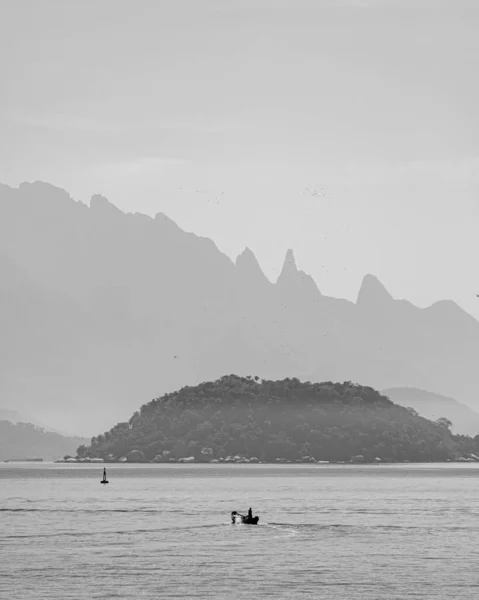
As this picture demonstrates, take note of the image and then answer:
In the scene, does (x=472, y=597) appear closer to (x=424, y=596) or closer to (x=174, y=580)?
(x=424, y=596)

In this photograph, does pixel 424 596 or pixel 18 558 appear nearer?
pixel 424 596

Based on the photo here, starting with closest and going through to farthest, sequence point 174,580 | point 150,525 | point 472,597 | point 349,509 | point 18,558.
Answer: point 472,597 → point 174,580 → point 18,558 → point 150,525 → point 349,509

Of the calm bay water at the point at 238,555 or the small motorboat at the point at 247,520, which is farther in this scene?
the small motorboat at the point at 247,520

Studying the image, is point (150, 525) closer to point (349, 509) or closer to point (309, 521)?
point (309, 521)

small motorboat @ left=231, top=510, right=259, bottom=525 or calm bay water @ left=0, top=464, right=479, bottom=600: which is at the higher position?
small motorboat @ left=231, top=510, right=259, bottom=525

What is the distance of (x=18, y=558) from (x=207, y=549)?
771 inches

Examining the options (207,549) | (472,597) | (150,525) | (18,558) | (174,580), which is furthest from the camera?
(150,525)

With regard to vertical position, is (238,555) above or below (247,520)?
below

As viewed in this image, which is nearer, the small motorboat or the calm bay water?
the calm bay water

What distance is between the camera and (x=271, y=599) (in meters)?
90.4

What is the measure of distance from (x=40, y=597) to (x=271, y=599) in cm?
1683

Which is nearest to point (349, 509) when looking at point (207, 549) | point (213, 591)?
point (207, 549)

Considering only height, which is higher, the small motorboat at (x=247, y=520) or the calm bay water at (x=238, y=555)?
the small motorboat at (x=247, y=520)

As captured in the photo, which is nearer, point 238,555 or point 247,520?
point 238,555
